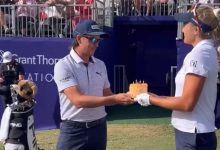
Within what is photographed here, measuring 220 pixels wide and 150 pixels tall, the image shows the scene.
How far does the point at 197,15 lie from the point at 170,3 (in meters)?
10.1

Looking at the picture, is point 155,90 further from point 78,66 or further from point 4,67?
point 78,66

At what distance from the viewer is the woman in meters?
4.64

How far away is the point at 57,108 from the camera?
535 inches

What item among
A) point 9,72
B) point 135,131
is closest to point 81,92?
point 135,131

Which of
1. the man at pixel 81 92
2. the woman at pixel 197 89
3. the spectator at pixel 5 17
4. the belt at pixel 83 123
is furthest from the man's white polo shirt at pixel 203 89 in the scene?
the spectator at pixel 5 17

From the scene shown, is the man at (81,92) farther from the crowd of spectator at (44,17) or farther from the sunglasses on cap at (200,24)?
the crowd of spectator at (44,17)

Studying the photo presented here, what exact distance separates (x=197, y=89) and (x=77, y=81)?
3.65ft

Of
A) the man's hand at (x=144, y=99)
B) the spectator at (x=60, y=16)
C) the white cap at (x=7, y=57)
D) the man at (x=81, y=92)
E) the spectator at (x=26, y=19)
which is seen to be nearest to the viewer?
the man's hand at (x=144, y=99)

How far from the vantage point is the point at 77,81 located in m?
5.23

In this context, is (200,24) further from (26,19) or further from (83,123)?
(26,19)

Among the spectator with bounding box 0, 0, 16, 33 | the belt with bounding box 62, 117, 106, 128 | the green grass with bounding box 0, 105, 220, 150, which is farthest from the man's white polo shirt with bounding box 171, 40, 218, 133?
the spectator with bounding box 0, 0, 16, 33

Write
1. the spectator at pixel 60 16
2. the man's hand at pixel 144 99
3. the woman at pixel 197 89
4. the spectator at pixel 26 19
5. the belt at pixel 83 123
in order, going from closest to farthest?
the woman at pixel 197 89 → the man's hand at pixel 144 99 → the belt at pixel 83 123 → the spectator at pixel 60 16 → the spectator at pixel 26 19

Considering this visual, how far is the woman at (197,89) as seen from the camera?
4.64 metres

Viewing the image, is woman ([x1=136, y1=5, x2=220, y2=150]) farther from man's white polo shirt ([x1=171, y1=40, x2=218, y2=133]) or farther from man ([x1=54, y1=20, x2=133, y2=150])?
man ([x1=54, y1=20, x2=133, y2=150])
